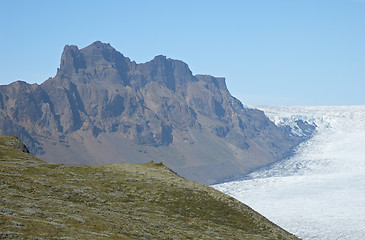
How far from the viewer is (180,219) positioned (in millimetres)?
59906

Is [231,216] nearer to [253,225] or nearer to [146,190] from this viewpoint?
[253,225]

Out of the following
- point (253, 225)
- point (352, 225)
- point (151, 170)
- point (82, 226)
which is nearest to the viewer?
point (82, 226)

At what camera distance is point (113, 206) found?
57.9m

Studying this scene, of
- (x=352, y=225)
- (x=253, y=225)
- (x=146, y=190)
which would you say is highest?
(x=146, y=190)

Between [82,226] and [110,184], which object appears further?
[110,184]

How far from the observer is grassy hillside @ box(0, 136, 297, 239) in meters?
40.0

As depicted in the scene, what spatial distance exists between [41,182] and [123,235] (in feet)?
72.7

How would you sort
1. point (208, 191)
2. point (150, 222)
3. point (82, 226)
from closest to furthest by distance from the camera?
1. point (82, 226)
2. point (150, 222)
3. point (208, 191)

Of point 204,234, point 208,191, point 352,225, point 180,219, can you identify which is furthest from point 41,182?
point 352,225

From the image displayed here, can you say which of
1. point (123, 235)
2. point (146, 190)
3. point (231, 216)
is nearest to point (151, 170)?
point (146, 190)

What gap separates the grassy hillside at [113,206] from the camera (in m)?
40.0

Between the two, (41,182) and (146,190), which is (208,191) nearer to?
(146,190)

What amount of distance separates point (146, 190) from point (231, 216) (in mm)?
14078

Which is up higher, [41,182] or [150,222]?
[41,182]
